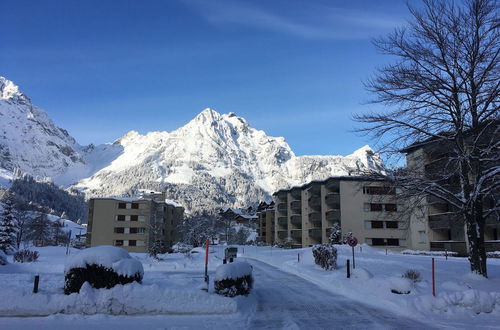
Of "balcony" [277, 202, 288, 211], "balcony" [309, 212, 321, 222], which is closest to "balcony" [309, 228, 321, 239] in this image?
"balcony" [309, 212, 321, 222]

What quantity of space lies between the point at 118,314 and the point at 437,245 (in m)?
41.4

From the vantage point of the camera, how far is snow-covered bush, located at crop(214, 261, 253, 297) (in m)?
13.0

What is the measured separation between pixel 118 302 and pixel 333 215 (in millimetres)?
50954

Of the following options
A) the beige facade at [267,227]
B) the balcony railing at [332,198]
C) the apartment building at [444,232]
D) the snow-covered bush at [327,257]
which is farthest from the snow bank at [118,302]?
the beige facade at [267,227]

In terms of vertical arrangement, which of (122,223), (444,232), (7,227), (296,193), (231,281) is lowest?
(231,281)

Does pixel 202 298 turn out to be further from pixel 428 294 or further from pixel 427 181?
pixel 427 181

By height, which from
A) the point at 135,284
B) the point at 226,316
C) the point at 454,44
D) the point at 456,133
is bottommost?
the point at 226,316

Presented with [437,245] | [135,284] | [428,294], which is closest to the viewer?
[135,284]

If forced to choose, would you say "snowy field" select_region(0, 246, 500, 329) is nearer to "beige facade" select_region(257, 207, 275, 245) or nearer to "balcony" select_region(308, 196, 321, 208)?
"balcony" select_region(308, 196, 321, 208)

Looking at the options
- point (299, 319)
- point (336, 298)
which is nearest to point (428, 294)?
point (336, 298)

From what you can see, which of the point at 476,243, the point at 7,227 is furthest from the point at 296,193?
the point at 476,243

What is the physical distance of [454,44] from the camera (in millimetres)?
15789

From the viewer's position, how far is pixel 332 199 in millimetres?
60125

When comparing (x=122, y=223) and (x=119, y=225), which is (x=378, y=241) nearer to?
(x=122, y=223)
